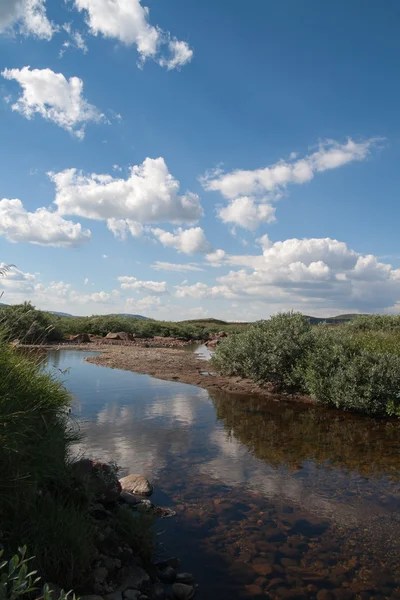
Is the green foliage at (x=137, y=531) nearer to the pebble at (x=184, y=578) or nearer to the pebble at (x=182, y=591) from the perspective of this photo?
the pebble at (x=184, y=578)

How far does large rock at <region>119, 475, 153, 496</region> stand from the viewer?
8281mm

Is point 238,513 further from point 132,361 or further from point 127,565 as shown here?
point 132,361

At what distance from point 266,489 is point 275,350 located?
1194cm

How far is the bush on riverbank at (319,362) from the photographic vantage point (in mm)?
15672

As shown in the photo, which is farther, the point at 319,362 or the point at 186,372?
Answer: the point at 186,372

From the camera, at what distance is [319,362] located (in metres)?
18.0

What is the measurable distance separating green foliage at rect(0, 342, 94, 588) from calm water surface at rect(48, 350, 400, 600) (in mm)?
1781

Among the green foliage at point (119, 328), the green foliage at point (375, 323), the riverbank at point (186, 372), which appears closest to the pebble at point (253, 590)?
the riverbank at point (186, 372)

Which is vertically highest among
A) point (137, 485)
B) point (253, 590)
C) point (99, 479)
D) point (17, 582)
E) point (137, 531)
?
point (17, 582)

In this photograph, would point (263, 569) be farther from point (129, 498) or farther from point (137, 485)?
point (137, 485)

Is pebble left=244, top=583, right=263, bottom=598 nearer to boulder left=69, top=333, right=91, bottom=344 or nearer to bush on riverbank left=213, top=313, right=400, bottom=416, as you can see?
bush on riverbank left=213, top=313, right=400, bottom=416

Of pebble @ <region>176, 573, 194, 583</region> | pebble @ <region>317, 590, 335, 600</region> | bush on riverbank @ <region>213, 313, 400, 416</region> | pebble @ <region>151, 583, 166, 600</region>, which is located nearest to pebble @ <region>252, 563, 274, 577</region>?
pebble @ <region>317, 590, 335, 600</region>

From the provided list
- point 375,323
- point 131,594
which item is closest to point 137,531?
point 131,594

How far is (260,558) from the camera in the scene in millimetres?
6270
